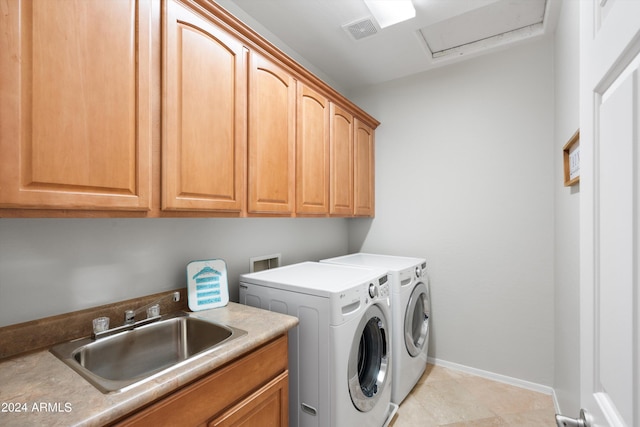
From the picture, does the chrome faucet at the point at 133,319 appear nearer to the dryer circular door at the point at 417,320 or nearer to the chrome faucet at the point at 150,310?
the chrome faucet at the point at 150,310

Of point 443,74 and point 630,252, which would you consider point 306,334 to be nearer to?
point 630,252

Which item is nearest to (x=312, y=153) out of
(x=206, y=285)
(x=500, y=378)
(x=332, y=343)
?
(x=206, y=285)

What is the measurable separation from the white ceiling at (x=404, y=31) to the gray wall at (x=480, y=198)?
16 cm

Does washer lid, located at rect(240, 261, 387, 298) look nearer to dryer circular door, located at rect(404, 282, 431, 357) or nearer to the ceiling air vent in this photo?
dryer circular door, located at rect(404, 282, 431, 357)

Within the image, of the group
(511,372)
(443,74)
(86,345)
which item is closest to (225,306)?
(86,345)

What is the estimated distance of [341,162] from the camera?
241 cm

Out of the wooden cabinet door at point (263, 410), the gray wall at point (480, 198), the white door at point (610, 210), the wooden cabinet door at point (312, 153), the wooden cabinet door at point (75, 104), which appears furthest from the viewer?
the gray wall at point (480, 198)

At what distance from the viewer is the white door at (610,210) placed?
0.44m

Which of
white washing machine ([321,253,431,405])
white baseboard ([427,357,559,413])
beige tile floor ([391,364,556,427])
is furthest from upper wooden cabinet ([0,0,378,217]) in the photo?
white baseboard ([427,357,559,413])

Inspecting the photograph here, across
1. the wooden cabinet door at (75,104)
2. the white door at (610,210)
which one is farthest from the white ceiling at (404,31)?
the white door at (610,210)

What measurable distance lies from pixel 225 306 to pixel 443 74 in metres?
2.58

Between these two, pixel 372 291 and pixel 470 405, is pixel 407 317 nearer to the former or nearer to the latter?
pixel 372 291

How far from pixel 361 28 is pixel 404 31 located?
313 millimetres

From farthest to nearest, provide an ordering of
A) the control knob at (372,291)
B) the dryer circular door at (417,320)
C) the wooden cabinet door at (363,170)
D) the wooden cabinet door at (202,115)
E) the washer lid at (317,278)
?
the wooden cabinet door at (363,170) → the dryer circular door at (417,320) → the control knob at (372,291) → the washer lid at (317,278) → the wooden cabinet door at (202,115)
